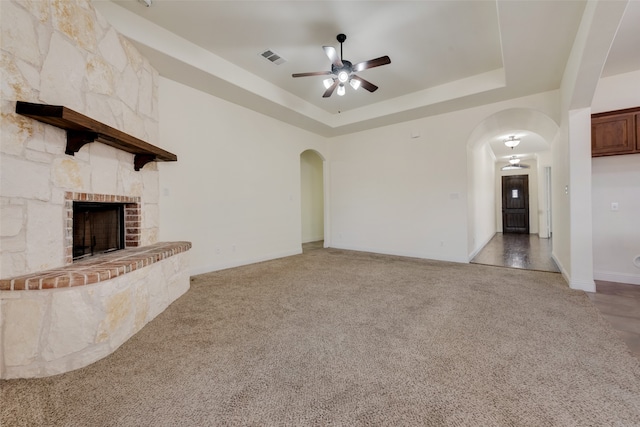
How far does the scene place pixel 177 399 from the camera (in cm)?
143

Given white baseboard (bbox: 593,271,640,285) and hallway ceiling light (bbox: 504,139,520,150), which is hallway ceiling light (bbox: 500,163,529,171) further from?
white baseboard (bbox: 593,271,640,285)

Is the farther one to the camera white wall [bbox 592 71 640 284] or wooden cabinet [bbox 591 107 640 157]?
white wall [bbox 592 71 640 284]

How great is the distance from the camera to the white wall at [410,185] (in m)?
4.78

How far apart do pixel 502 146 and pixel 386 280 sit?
6.63 metres

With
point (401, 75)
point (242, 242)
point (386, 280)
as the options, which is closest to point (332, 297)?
point (386, 280)

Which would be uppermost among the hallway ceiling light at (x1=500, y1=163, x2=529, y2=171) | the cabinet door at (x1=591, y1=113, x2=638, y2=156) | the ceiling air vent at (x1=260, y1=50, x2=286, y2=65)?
the ceiling air vent at (x1=260, y1=50, x2=286, y2=65)

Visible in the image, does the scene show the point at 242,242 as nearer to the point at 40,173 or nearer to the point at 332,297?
the point at 332,297

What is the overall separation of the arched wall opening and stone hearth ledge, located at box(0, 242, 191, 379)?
5398 millimetres

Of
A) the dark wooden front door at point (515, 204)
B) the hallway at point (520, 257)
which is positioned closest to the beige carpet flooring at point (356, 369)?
the hallway at point (520, 257)

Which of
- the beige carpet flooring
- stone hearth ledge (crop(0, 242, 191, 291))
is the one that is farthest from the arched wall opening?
stone hearth ledge (crop(0, 242, 191, 291))

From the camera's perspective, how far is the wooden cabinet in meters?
3.26

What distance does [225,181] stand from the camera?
14.5 feet

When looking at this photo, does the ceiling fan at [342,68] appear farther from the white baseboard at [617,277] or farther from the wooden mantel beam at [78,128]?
the white baseboard at [617,277]

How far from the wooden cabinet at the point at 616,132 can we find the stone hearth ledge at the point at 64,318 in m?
5.82
